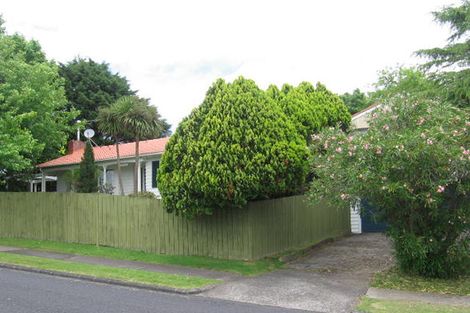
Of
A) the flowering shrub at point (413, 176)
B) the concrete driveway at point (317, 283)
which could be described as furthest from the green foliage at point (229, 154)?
the concrete driveway at point (317, 283)

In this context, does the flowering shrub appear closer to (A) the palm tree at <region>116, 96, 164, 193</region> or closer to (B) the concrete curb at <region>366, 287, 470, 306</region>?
(B) the concrete curb at <region>366, 287, 470, 306</region>

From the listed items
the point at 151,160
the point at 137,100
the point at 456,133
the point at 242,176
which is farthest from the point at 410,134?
the point at 151,160

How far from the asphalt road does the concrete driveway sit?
57 cm

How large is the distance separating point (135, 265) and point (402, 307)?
705 cm

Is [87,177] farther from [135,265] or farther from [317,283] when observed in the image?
[317,283]

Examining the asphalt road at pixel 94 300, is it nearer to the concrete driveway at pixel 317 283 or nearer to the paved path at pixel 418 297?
the concrete driveway at pixel 317 283

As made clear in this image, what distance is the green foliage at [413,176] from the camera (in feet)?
30.7

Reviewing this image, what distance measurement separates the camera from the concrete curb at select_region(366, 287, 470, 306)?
8.79 m

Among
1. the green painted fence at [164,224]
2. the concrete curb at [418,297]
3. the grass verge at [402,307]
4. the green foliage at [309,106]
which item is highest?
the green foliage at [309,106]

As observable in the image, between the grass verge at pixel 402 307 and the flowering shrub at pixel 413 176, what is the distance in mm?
1912

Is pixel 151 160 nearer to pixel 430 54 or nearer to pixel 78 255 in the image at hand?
pixel 78 255

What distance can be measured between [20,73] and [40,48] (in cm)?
586

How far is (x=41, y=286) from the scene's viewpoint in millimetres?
9844

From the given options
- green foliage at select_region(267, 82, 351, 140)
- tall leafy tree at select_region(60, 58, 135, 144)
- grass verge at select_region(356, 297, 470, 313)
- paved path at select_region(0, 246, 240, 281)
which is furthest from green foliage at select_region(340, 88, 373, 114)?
grass verge at select_region(356, 297, 470, 313)
